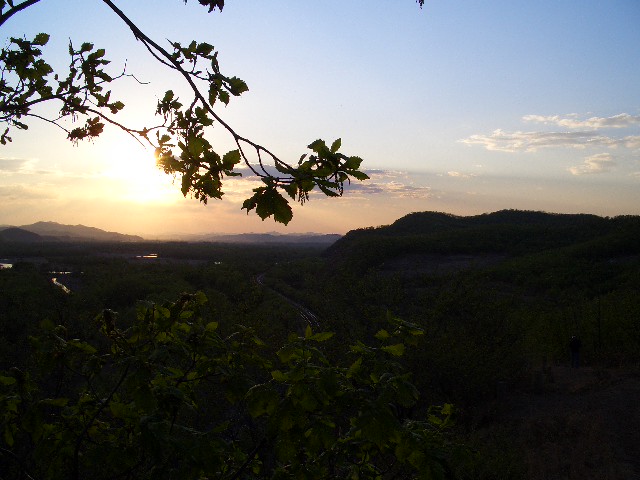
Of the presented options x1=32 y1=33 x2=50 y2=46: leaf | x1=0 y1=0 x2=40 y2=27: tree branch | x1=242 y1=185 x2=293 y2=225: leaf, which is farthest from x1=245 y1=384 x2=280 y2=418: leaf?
x1=32 y1=33 x2=50 y2=46: leaf

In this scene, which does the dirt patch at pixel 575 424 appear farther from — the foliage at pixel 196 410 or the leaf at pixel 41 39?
the leaf at pixel 41 39

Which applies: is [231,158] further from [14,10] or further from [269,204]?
[14,10]

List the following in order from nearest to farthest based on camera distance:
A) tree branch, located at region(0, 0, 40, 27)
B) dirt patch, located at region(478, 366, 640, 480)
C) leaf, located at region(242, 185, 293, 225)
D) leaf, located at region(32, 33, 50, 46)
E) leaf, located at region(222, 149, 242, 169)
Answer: leaf, located at region(242, 185, 293, 225), leaf, located at region(222, 149, 242, 169), tree branch, located at region(0, 0, 40, 27), leaf, located at region(32, 33, 50, 46), dirt patch, located at region(478, 366, 640, 480)

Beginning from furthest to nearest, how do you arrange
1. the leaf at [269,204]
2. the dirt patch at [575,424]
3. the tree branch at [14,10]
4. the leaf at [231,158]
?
1. the dirt patch at [575,424]
2. the tree branch at [14,10]
3. the leaf at [231,158]
4. the leaf at [269,204]

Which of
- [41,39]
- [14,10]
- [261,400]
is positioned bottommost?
[261,400]

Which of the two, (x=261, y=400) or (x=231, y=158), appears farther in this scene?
(x=261, y=400)

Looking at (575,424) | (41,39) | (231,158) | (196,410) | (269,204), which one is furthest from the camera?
(575,424)

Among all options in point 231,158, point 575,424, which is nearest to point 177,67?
point 231,158

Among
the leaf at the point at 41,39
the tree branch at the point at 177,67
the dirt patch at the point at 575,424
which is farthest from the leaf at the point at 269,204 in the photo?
the dirt patch at the point at 575,424

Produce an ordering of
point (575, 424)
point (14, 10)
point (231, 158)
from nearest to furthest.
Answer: point (231, 158) → point (14, 10) → point (575, 424)

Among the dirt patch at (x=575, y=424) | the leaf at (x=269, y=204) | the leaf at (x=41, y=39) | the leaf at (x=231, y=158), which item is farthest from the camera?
the dirt patch at (x=575, y=424)

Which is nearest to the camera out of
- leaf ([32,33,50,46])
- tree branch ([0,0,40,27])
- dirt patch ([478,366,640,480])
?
tree branch ([0,0,40,27])

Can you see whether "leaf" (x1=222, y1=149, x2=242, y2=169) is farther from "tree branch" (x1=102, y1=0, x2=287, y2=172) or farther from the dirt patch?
the dirt patch

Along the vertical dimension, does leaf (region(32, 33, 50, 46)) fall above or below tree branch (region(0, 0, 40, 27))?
above
